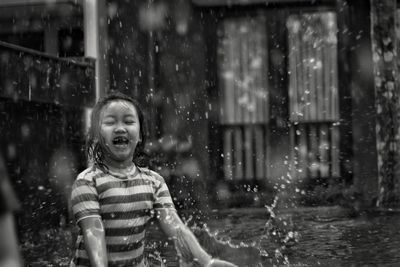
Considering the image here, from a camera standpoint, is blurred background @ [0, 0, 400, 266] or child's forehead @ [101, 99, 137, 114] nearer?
child's forehead @ [101, 99, 137, 114]

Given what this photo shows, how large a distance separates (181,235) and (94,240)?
0.37 meters

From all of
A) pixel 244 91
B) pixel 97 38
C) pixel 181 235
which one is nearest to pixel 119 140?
pixel 181 235

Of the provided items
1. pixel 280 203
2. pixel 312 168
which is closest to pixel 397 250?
pixel 280 203

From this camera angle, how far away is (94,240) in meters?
2.50

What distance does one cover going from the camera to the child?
104 inches

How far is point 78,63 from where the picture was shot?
8.59 m

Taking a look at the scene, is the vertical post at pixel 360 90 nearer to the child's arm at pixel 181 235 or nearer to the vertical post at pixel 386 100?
the vertical post at pixel 386 100

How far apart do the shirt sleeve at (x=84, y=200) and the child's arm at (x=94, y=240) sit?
3 centimetres

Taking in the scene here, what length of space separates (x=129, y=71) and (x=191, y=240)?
812 cm

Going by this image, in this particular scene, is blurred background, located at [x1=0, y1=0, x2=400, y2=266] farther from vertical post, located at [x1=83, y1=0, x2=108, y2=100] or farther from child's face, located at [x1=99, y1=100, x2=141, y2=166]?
child's face, located at [x1=99, y1=100, x2=141, y2=166]

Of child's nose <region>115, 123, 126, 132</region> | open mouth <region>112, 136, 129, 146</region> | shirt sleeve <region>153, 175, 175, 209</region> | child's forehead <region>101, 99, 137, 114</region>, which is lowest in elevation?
shirt sleeve <region>153, 175, 175, 209</region>

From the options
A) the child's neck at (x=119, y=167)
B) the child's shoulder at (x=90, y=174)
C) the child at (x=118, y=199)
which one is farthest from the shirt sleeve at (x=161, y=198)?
the child's shoulder at (x=90, y=174)

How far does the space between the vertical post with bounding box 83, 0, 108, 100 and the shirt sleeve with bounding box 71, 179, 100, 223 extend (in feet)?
22.0

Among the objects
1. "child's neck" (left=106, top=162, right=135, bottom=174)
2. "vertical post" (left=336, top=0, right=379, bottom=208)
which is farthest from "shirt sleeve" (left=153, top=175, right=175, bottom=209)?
"vertical post" (left=336, top=0, right=379, bottom=208)
